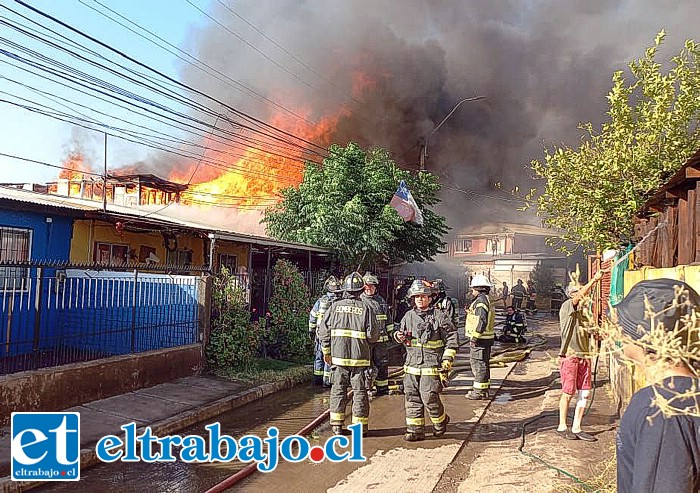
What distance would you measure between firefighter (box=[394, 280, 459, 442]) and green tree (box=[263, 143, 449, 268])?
7778 millimetres

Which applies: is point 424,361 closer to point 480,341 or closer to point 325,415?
point 325,415

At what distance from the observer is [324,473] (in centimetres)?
524

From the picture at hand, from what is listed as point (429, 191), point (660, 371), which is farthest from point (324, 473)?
point (429, 191)

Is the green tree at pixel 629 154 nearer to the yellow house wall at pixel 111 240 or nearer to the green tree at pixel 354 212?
the green tree at pixel 354 212

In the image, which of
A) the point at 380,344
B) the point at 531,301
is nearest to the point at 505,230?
the point at 531,301

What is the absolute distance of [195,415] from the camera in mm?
6961

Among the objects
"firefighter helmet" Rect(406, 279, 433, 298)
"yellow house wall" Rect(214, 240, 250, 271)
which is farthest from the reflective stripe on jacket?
"yellow house wall" Rect(214, 240, 250, 271)

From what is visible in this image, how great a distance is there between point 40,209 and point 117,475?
18.9 feet

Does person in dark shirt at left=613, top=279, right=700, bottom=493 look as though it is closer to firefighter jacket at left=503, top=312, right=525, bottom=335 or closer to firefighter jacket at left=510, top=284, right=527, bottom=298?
firefighter jacket at left=503, top=312, right=525, bottom=335

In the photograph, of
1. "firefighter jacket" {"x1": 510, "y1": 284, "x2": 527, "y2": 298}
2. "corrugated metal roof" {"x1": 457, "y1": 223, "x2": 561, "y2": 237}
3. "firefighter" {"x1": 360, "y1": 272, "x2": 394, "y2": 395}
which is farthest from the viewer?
"corrugated metal roof" {"x1": 457, "y1": 223, "x2": 561, "y2": 237}

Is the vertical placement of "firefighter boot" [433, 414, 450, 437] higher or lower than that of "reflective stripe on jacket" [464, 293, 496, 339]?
lower

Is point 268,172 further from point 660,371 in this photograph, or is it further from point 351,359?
point 660,371

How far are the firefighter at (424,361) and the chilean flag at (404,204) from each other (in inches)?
311

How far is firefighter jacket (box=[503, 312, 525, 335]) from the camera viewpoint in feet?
50.3
